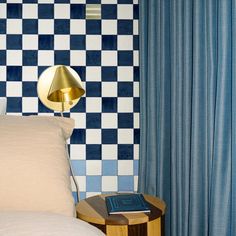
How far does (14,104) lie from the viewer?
2.35 meters

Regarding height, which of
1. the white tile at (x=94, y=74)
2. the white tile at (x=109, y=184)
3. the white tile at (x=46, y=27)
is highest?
the white tile at (x=46, y=27)

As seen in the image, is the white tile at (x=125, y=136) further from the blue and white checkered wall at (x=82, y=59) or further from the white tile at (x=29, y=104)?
the white tile at (x=29, y=104)

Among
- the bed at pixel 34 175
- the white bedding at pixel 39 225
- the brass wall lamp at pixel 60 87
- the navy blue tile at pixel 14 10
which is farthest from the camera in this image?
the navy blue tile at pixel 14 10

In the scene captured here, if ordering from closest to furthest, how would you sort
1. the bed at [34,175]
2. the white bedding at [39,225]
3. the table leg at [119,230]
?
the white bedding at [39,225]
the bed at [34,175]
the table leg at [119,230]

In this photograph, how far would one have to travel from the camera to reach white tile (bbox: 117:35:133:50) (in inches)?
92.4

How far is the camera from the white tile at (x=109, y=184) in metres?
2.38

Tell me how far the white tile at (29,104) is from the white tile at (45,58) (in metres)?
0.21

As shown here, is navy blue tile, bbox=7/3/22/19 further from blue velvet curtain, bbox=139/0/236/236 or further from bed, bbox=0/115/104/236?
bed, bbox=0/115/104/236

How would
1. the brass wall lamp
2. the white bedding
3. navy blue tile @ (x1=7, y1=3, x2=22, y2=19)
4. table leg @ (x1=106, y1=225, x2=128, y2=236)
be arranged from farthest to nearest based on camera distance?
navy blue tile @ (x1=7, y1=3, x2=22, y2=19) < the brass wall lamp < table leg @ (x1=106, y1=225, x2=128, y2=236) < the white bedding

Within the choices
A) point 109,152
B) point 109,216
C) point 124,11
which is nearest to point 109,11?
point 124,11

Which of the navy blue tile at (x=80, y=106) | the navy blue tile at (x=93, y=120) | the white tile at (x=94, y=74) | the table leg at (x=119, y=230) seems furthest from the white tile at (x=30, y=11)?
the table leg at (x=119, y=230)

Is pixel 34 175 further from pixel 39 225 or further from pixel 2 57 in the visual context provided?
pixel 2 57

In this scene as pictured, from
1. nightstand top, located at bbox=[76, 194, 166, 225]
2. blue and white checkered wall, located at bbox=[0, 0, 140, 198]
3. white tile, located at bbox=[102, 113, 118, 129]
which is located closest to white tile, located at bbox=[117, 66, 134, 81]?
blue and white checkered wall, located at bbox=[0, 0, 140, 198]

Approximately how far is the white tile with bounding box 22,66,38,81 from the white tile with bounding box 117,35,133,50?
510 millimetres
